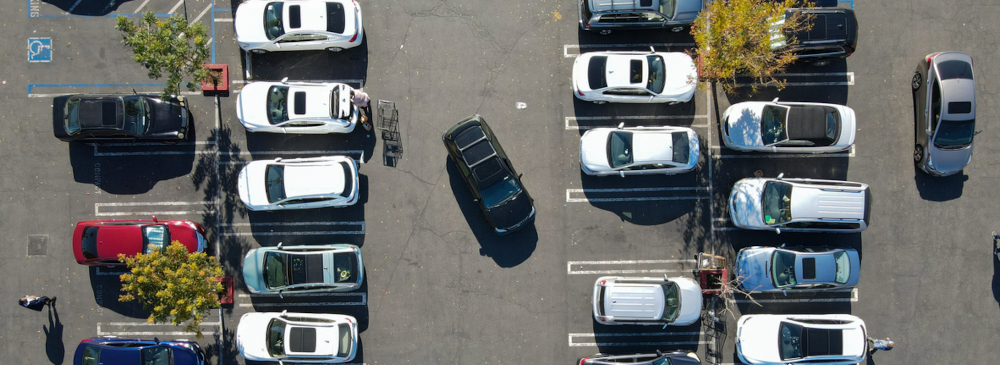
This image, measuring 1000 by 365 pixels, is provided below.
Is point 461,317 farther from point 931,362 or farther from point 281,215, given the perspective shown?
point 931,362

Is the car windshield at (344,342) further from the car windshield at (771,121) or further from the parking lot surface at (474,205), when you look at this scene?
the car windshield at (771,121)

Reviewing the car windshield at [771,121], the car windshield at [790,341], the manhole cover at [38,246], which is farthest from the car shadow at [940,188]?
the manhole cover at [38,246]

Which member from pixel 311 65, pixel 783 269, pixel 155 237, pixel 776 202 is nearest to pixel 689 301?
pixel 783 269

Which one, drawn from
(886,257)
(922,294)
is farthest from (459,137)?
(922,294)

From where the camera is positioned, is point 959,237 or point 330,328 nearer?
point 330,328

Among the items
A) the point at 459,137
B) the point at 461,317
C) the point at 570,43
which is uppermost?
the point at 570,43

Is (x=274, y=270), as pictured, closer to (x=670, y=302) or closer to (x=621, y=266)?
(x=621, y=266)
